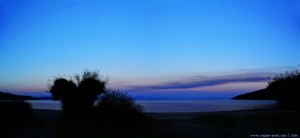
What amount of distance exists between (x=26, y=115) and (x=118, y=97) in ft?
42.1

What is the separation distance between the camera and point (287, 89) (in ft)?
109

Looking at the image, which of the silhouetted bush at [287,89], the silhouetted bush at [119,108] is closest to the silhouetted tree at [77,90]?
the silhouetted bush at [119,108]

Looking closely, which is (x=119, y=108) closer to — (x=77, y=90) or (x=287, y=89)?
(x=77, y=90)

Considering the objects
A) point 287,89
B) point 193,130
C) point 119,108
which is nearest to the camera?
point 193,130

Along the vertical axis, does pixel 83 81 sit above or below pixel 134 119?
above

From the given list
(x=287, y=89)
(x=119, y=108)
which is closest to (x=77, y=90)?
(x=119, y=108)

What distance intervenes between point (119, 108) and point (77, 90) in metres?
7.84

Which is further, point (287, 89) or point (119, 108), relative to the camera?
point (287, 89)

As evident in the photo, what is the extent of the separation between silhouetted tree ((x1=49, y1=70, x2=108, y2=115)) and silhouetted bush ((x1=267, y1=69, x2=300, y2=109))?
64.1 feet

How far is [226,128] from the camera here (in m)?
19.0

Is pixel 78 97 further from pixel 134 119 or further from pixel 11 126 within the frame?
pixel 134 119

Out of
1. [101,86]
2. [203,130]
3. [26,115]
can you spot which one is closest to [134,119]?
[203,130]

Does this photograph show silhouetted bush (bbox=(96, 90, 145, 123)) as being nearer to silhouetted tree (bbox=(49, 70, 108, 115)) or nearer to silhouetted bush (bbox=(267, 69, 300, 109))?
silhouetted tree (bbox=(49, 70, 108, 115))

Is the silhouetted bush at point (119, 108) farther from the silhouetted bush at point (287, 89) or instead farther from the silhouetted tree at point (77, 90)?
the silhouetted bush at point (287, 89)
